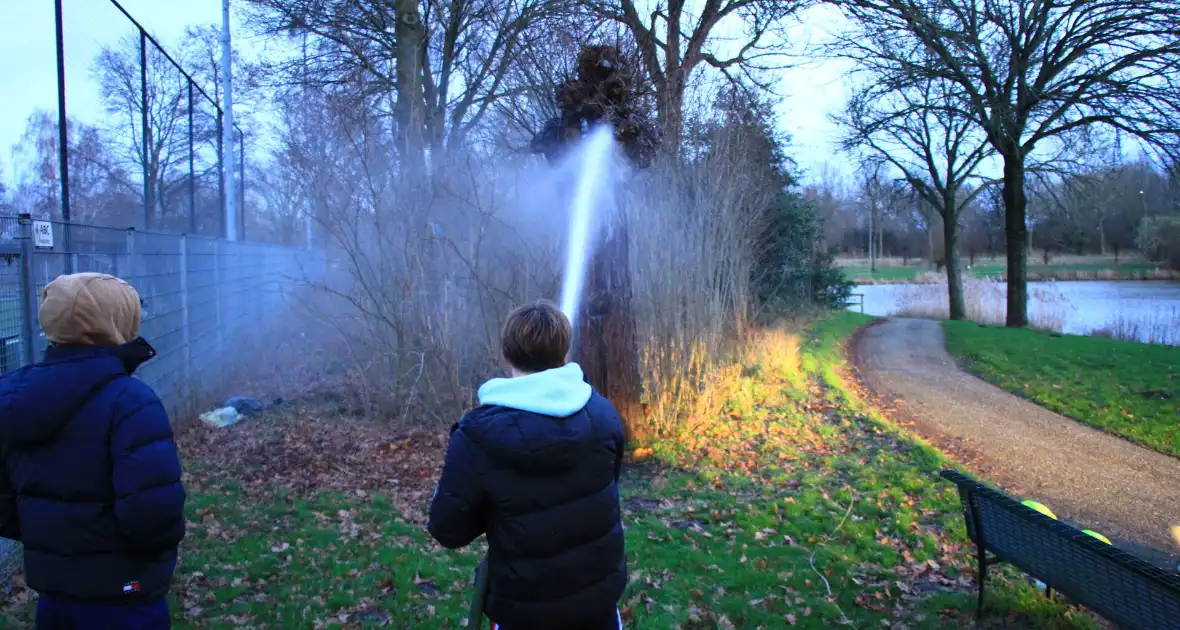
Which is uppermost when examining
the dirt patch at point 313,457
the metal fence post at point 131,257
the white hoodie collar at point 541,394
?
the metal fence post at point 131,257

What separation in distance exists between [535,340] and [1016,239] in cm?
2323

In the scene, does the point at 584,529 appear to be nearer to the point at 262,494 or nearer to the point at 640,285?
the point at 262,494

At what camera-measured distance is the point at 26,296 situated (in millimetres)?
5148

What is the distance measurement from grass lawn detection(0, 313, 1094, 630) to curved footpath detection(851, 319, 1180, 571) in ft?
3.34

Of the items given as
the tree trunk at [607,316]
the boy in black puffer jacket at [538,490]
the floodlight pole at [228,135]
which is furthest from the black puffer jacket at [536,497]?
the floodlight pole at [228,135]

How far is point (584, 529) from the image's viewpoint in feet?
7.71

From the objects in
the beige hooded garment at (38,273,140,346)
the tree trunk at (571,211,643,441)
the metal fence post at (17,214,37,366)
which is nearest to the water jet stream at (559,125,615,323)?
the tree trunk at (571,211,643,441)

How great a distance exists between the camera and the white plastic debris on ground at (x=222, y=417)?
8801 mm

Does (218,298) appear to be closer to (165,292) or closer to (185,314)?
(185,314)

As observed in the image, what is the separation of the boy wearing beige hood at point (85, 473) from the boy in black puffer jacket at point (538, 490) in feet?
2.91

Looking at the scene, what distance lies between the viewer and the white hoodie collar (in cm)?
226

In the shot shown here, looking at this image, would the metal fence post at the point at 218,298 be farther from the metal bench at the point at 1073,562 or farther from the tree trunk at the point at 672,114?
the metal bench at the point at 1073,562

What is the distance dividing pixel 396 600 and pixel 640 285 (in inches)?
198

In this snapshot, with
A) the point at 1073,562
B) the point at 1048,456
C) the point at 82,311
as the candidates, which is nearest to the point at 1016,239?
the point at 1048,456
